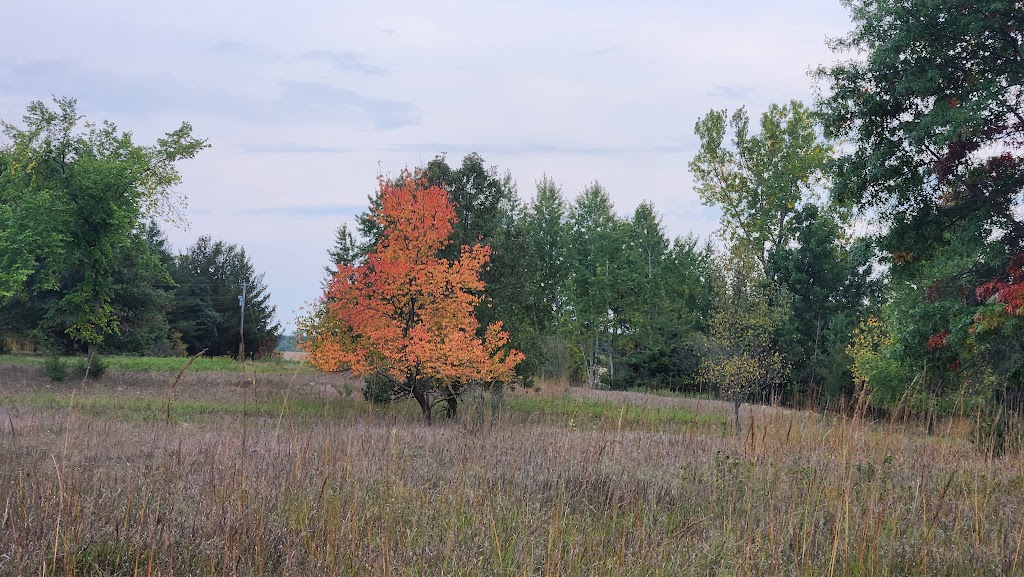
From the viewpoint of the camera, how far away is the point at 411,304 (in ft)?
57.1

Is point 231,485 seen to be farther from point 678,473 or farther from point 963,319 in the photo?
point 963,319

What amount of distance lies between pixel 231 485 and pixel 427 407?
40.5 ft

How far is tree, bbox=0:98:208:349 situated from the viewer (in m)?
29.8

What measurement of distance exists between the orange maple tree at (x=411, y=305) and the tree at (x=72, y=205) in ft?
59.4

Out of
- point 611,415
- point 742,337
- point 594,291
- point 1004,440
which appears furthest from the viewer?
point 594,291

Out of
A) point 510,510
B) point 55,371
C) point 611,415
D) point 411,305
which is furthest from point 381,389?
point 55,371

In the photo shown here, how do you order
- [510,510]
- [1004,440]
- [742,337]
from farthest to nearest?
[742,337] → [1004,440] → [510,510]

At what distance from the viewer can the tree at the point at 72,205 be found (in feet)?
97.7

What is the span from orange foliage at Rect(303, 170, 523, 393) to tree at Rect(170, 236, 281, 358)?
37.7 m

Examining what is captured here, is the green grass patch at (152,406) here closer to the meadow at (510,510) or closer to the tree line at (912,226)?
the tree line at (912,226)

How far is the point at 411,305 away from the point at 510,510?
38.3 feet

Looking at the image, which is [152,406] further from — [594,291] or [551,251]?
[551,251]

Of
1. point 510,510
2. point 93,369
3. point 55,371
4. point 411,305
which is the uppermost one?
point 411,305

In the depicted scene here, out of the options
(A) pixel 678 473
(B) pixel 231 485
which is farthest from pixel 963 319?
(B) pixel 231 485
